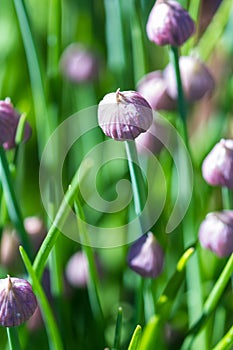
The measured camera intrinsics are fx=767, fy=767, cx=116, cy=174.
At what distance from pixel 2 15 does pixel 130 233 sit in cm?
53

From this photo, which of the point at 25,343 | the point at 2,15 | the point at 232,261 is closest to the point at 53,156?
the point at 25,343

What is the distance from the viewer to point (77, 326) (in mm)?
766

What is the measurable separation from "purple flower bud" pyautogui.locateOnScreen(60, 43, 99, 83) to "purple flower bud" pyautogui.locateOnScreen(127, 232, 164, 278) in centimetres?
35

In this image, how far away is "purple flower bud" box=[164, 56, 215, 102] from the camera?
71 cm

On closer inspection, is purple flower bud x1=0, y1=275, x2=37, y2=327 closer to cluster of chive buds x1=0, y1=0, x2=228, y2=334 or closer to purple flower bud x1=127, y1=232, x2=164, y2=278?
cluster of chive buds x1=0, y1=0, x2=228, y2=334

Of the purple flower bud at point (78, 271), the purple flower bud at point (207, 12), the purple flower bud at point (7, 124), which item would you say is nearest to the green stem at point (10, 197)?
the purple flower bud at point (7, 124)

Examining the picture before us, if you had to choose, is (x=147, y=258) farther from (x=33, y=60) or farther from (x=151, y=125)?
(x=33, y=60)

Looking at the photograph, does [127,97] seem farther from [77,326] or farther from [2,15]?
[2,15]

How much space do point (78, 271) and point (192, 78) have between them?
0.21 metres

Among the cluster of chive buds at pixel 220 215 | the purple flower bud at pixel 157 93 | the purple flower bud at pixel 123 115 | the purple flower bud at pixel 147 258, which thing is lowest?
the purple flower bud at pixel 147 258

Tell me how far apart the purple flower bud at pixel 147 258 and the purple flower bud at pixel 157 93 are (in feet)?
0.51

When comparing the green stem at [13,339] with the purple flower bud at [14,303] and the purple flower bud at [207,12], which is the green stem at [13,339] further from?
the purple flower bud at [207,12]

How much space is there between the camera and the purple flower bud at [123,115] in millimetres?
507

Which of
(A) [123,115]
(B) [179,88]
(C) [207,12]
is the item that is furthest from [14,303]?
(C) [207,12]
